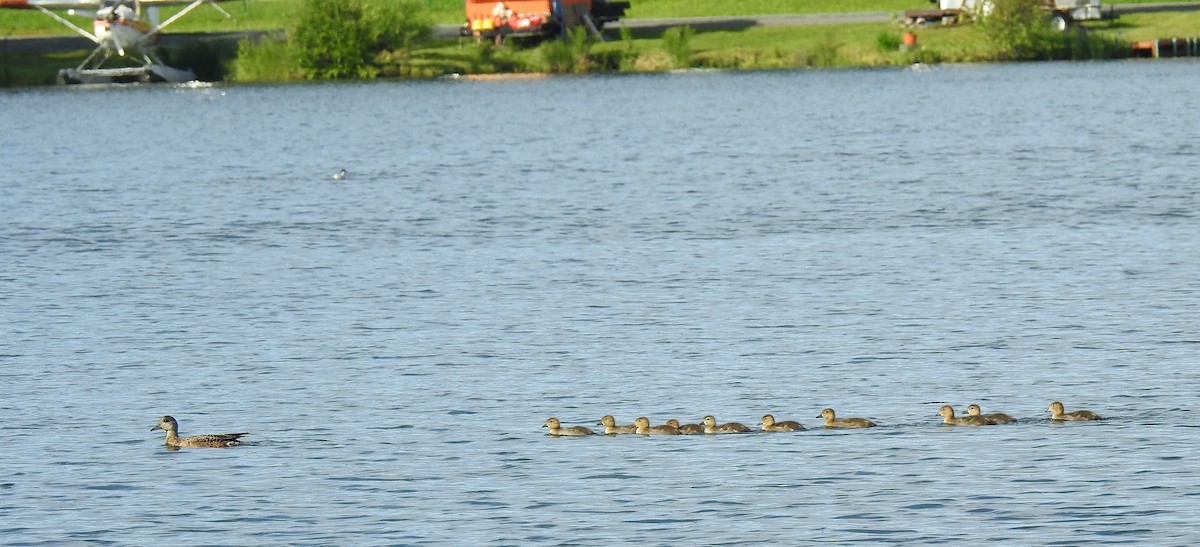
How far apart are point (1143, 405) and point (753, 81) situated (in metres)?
88.7

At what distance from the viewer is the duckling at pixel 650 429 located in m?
25.5

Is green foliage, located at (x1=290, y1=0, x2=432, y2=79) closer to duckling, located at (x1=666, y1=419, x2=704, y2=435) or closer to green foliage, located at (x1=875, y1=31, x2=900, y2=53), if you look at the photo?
green foliage, located at (x1=875, y1=31, x2=900, y2=53)

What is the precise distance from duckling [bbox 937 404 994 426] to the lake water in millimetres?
135

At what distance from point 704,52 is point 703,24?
9.96 m

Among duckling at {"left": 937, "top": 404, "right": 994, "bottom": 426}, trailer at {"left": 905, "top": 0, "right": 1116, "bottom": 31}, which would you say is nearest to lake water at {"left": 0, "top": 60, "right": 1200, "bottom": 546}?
duckling at {"left": 937, "top": 404, "right": 994, "bottom": 426}

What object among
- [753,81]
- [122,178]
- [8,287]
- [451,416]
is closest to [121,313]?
[8,287]

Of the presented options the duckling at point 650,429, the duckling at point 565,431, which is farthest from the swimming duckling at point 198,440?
the duckling at point 650,429

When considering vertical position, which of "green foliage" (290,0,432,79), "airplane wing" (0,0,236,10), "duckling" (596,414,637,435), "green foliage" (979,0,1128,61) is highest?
"airplane wing" (0,0,236,10)

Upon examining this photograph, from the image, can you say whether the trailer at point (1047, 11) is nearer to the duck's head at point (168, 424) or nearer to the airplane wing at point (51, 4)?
the airplane wing at point (51, 4)

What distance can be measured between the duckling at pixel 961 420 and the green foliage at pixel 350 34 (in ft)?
311

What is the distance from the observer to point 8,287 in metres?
40.5

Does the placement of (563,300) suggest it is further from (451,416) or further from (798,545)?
(798,545)

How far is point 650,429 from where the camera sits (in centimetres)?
2570

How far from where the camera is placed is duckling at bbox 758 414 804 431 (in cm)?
2553
